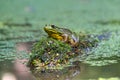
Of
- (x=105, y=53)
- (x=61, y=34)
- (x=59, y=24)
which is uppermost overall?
(x=59, y=24)

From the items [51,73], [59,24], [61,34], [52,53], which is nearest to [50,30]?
[61,34]

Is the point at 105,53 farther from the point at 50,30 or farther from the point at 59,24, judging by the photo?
the point at 59,24

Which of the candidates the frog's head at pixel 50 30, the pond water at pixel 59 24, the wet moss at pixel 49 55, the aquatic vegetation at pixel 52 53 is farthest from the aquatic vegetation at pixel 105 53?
the frog's head at pixel 50 30

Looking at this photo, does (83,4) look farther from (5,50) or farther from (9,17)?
(5,50)

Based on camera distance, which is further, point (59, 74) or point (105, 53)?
point (105, 53)

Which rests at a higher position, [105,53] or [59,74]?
[105,53]

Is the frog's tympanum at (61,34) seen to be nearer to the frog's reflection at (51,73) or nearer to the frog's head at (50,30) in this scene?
the frog's head at (50,30)

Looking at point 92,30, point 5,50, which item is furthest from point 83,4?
point 5,50
